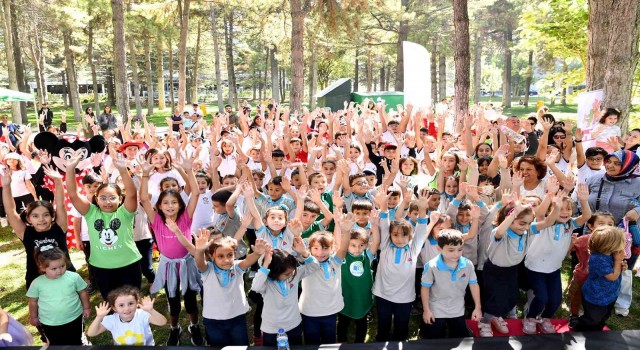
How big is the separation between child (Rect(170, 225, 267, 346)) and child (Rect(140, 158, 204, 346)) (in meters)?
0.59

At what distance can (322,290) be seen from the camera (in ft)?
11.4

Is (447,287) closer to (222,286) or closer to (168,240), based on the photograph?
(222,286)

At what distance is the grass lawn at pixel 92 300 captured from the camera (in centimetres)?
430

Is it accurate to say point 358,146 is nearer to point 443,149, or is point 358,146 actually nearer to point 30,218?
point 443,149

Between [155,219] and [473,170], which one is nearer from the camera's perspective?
[155,219]

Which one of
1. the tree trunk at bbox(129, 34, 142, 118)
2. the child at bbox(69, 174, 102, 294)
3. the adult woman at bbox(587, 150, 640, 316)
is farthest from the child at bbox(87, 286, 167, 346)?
the tree trunk at bbox(129, 34, 142, 118)

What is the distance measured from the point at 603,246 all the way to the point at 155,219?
12.7 ft

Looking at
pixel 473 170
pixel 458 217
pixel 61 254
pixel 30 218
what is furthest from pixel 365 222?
pixel 30 218

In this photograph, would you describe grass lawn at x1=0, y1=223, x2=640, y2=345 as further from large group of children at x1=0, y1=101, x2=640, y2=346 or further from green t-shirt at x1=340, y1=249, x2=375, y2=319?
green t-shirt at x1=340, y1=249, x2=375, y2=319

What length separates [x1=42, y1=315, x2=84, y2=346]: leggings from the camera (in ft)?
11.5

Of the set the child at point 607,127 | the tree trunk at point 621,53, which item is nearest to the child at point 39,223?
the child at point 607,127

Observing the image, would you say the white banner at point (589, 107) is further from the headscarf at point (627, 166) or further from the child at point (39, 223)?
the child at point (39, 223)

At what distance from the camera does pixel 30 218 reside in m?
3.68

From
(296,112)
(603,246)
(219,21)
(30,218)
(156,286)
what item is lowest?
(156,286)
